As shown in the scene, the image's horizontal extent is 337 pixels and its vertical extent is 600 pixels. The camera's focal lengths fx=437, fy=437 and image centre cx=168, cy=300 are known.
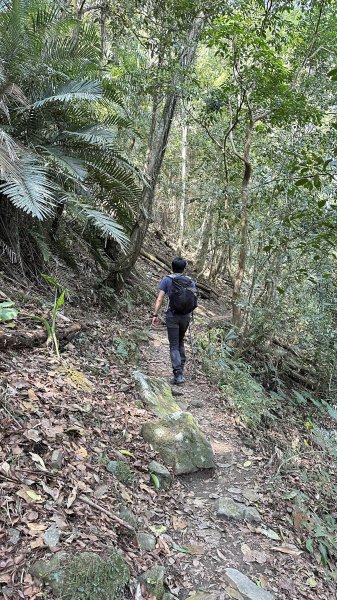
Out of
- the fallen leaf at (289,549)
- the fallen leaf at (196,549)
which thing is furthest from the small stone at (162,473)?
the fallen leaf at (289,549)

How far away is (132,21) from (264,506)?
9732 millimetres

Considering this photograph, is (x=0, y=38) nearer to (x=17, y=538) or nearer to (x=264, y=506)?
(x=17, y=538)

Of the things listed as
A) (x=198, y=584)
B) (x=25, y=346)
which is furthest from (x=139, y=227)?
(x=198, y=584)

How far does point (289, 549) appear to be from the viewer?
3.61 m

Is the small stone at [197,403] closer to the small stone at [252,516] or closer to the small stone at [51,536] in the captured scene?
the small stone at [252,516]

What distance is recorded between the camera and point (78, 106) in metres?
6.82

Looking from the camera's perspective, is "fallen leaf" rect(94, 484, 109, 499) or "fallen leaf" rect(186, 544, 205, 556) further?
"fallen leaf" rect(186, 544, 205, 556)

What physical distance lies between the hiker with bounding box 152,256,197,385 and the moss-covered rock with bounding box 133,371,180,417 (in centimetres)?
66

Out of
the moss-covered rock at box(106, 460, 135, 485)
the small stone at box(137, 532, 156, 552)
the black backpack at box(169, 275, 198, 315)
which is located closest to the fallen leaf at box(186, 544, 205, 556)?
the small stone at box(137, 532, 156, 552)

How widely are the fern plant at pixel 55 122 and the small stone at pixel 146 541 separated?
338 centimetres

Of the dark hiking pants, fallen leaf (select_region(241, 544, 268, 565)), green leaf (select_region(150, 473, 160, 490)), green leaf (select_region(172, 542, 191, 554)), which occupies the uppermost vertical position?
the dark hiking pants

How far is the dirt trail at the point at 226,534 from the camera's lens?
122 inches

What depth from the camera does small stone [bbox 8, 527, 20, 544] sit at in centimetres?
231

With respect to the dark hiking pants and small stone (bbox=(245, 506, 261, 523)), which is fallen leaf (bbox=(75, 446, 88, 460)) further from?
the dark hiking pants
